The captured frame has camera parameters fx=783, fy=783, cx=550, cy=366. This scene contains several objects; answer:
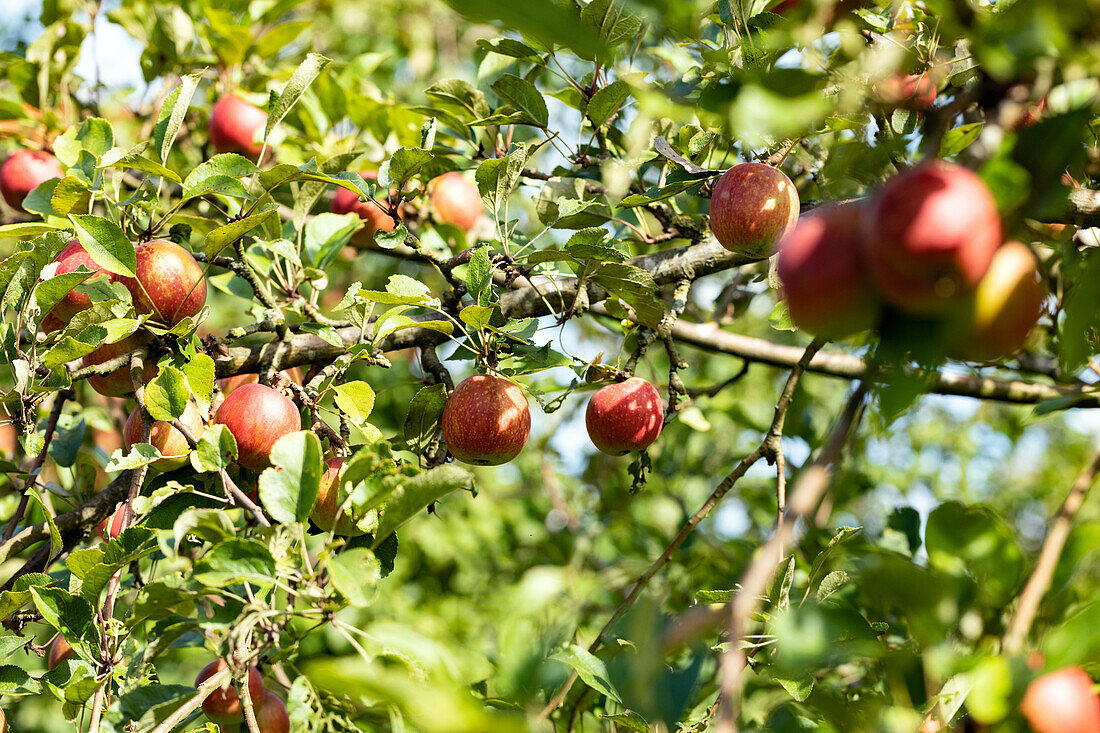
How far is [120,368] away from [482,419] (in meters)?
0.57

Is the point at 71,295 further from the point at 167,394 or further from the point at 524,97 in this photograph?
the point at 524,97

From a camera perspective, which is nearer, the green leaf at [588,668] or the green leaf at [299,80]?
the green leaf at [588,668]

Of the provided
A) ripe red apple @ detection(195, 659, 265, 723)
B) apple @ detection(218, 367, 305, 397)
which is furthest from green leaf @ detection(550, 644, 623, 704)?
apple @ detection(218, 367, 305, 397)

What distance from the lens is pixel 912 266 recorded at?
18.0 inches

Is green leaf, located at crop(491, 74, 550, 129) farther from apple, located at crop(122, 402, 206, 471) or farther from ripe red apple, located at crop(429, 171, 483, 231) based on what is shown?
apple, located at crop(122, 402, 206, 471)

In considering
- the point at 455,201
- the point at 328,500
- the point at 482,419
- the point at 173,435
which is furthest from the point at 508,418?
the point at 455,201

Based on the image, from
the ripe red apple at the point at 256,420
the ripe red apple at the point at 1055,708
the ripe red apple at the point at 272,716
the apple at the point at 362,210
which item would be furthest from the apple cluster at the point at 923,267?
the apple at the point at 362,210

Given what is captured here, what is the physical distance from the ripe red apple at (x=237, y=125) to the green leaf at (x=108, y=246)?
0.81 m

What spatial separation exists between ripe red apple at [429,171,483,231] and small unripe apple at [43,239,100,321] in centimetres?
82

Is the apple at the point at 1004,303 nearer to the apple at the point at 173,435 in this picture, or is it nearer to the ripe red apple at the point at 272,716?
the apple at the point at 173,435

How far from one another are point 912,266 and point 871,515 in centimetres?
287

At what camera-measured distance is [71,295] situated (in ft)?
3.80

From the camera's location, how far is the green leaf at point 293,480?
86 centimetres

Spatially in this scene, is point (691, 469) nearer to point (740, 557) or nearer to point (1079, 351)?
point (740, 557)
